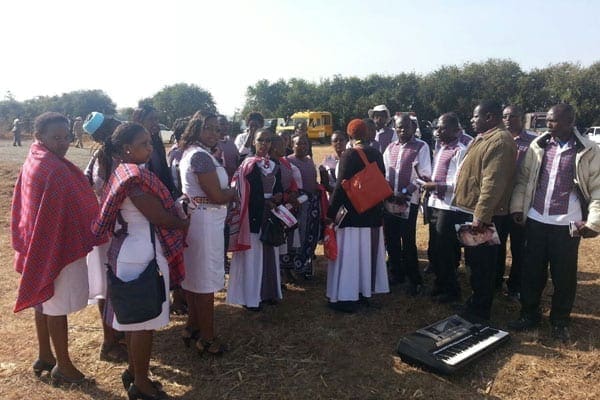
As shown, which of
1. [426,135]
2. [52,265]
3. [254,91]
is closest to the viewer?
[52,265]

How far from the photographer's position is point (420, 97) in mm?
40531

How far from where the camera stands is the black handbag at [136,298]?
109 inches

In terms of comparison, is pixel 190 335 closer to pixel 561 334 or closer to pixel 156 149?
pixel 156 149

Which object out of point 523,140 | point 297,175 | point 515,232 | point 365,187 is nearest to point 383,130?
point 523,140

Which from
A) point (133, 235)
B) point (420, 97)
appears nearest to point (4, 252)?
point (133, 235)

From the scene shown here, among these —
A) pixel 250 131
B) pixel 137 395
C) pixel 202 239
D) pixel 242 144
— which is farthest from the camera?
pixel 242 144

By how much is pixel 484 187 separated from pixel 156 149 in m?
2.93

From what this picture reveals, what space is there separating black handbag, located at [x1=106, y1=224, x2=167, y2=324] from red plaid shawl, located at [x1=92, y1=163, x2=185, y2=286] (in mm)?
279

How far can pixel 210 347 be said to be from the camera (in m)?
3.73

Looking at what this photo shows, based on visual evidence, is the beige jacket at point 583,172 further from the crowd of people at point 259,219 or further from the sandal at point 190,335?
the sandal at point 190,335

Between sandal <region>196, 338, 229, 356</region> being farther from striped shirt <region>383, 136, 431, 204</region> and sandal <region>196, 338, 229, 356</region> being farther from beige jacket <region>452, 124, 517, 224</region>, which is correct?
striped shirt <region>383, 136, 431, 204</region>

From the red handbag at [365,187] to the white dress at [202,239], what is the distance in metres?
1.37

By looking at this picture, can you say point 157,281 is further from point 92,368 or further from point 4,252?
point 4,252

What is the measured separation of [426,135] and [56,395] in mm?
6324
